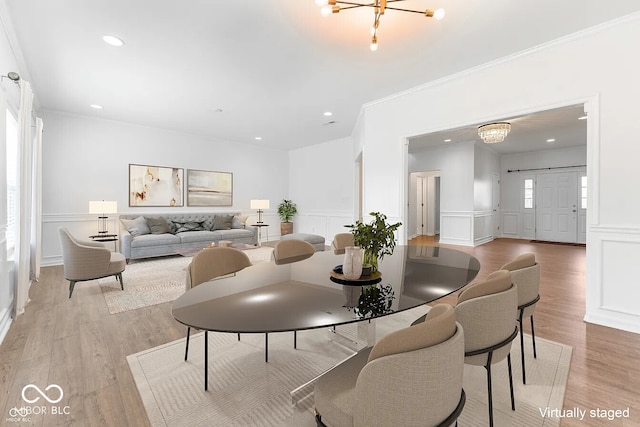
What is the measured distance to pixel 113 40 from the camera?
2.87 m

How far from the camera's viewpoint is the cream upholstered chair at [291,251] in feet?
7.87

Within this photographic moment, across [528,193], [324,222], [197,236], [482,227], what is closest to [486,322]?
[197,236]

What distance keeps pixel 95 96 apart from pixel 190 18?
2.99m

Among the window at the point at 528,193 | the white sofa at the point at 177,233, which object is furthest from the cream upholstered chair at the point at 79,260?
the window at the point at 528,193

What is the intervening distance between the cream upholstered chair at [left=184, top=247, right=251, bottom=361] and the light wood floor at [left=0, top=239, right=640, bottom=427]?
0.51m

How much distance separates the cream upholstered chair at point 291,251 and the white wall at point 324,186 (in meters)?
4.36

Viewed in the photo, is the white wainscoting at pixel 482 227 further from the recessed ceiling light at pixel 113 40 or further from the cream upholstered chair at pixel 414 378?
the recessed ceiling light at pixel 113 40

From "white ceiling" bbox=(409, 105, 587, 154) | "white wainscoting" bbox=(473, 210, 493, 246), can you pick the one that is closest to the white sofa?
"white ceiling" bbox=(409, 105, 587, 154)

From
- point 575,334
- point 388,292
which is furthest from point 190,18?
point 575,334

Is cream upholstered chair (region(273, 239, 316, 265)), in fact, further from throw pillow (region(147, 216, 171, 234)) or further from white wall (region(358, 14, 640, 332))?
throw pillow (region(147, 216, 171, 234))

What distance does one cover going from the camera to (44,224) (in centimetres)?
516

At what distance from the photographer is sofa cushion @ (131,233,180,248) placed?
526 cm

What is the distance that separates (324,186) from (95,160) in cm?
510

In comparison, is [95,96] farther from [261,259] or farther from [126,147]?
[261,259]
